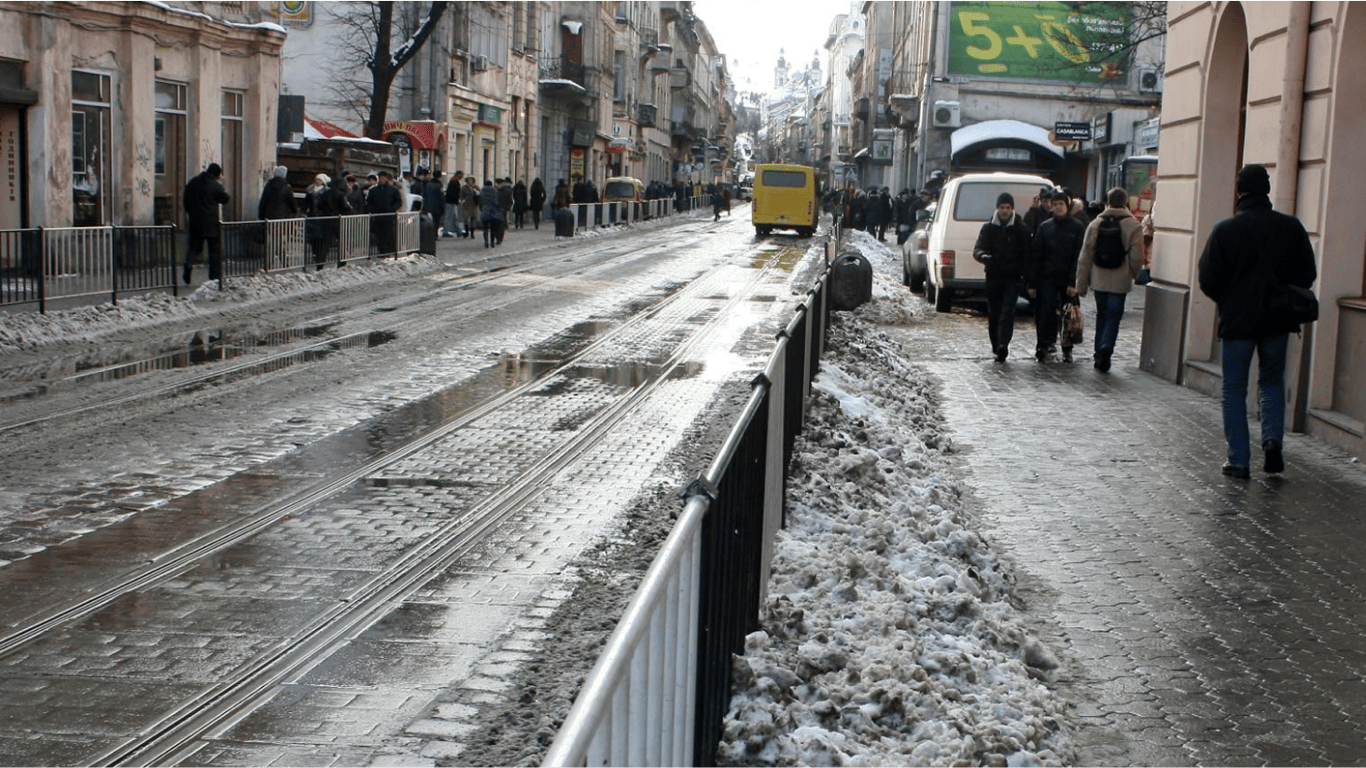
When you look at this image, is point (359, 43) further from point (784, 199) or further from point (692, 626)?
point (692, 626)

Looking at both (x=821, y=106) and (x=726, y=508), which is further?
(x=821, y=106)

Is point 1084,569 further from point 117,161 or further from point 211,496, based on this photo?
point 117,161

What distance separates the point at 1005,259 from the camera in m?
15.0

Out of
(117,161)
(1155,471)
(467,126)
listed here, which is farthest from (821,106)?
(1155,471)

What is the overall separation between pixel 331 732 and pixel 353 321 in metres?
13.7

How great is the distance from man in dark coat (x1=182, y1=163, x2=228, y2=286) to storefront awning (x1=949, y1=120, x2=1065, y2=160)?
31.3m

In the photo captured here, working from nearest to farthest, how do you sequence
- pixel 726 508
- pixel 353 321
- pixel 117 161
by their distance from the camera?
1. pixel 726 508
2. pixel 353 321
3. pixel 117 161

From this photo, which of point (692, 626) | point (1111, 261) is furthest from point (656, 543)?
point (1111, 261)

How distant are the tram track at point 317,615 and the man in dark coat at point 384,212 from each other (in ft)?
56.3

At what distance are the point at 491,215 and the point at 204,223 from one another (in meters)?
15.6

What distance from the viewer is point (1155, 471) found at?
934 cm

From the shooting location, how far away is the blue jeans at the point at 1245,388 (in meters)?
8.91

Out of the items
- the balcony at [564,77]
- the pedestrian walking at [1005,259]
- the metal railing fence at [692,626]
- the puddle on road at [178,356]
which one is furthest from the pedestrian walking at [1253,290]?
the balcony at [564,77]

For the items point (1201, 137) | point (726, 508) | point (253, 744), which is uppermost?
point (1201, 137)
